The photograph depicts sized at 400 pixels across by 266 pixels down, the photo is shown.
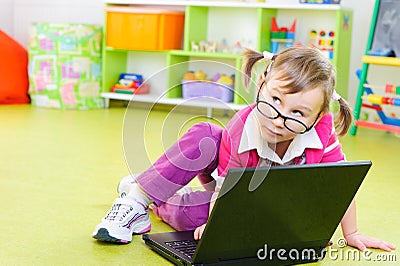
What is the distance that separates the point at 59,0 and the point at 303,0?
1.53 m

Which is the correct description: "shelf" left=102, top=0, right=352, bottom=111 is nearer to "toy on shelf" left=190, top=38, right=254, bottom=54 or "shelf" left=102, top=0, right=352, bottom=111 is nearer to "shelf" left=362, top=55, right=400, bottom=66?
"toy on shelf" left=190, top=38, right=254, bottom=54

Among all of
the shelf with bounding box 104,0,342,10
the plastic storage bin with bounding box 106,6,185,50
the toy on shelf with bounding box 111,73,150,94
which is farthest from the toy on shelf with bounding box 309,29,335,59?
the toy on shelf with bounding box 111,73,150,94

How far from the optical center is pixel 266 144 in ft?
4.20

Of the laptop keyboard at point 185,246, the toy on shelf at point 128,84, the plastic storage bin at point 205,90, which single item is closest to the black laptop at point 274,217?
the laptop keyboard at point 185,246

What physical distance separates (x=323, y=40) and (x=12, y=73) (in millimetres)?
1686

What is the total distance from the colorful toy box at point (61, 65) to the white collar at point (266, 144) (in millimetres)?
2482

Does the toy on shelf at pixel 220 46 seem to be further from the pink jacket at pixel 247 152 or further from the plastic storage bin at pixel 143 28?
the pink jacket at pixel 247 152

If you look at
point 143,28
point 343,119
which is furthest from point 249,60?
point 143,28

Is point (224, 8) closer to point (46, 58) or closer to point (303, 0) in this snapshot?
point (303, 0)

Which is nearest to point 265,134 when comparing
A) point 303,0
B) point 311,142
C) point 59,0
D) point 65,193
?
point 311,142

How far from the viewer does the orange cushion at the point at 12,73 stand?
3.70 m

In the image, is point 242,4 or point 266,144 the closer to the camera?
point 266,144

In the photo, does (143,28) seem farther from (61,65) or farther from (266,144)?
(266,144)

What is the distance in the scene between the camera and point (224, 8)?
375cm
